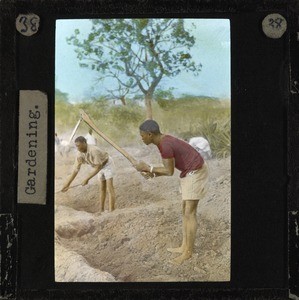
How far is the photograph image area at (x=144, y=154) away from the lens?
1191mm

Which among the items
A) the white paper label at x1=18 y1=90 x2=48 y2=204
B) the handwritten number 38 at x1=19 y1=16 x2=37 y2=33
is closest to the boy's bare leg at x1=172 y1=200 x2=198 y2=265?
the white paper label at x1=18 y1=90 x2=48 y2=204

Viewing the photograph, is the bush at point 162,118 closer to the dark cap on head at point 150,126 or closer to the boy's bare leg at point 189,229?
the dark cap on head at point 150,126

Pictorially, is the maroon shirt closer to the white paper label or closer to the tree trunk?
the tree trunk

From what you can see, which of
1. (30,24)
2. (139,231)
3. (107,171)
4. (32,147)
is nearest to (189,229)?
(139,231)

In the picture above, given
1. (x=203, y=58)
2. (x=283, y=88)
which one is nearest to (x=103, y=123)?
(x=203, y=58)

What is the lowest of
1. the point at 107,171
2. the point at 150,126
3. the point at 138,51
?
the point at 107,171

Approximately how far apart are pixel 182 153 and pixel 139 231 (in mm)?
204

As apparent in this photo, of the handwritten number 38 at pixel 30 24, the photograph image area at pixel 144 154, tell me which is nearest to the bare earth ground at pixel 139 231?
the photograph image area at pixel 144 154

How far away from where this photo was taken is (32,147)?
1212 mm

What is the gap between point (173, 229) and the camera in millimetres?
1189

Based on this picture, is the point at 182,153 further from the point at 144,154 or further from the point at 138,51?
the point at 138,51

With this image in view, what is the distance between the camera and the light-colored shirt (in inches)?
47.4

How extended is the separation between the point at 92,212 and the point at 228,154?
0.34 metres

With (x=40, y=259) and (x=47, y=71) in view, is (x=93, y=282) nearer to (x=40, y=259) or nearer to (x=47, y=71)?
(x=40, y=259)
